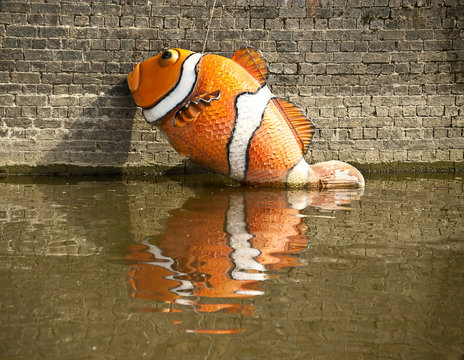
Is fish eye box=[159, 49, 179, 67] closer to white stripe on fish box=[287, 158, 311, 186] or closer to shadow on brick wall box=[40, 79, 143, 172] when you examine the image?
shadow on brick wall box=[40, 79, 143, 172]

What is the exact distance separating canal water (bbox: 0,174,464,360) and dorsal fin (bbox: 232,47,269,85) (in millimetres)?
1354

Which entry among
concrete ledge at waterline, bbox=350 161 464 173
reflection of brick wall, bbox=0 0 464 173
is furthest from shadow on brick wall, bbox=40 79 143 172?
concrete ledge at waterline, bbox=350 161 464 173

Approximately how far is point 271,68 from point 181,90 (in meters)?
1.62

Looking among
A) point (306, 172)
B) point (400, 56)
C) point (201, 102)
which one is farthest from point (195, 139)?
point (400, 56)

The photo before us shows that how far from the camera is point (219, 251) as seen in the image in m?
3.61

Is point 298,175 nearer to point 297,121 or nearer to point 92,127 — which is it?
point 297,121

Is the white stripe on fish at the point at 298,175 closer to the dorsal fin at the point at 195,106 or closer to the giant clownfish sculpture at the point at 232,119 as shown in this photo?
the giant clownfish sculpture at the point at 232,119

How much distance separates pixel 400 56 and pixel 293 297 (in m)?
4.94

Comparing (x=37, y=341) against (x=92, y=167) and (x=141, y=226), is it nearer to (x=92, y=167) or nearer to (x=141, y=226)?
(x=141, y=226)

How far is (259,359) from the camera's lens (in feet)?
7.45

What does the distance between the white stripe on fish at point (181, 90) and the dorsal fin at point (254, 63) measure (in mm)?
433

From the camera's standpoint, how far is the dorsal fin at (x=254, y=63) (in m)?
Result: 6.00

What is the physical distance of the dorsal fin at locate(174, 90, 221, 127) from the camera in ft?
18.5

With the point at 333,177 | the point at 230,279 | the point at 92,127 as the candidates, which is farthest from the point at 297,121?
the point at 230,279
